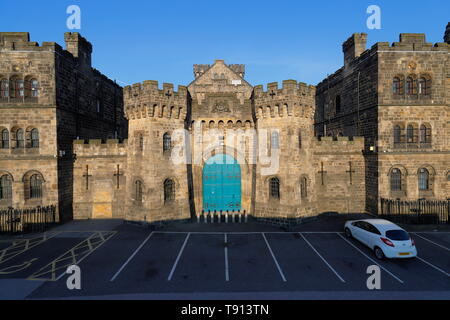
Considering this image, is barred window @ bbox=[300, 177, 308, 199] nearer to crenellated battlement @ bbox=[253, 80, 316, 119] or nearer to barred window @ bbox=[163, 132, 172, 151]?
crenellated battlement @ bbox=[253, 80, 316, 119]

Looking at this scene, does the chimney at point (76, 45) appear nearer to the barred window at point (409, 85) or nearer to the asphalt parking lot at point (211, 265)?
the asphalt parking lot at point (211, 265)

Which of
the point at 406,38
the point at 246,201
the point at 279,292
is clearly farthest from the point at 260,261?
the point at 406,38

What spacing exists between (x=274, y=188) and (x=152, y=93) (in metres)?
11.0

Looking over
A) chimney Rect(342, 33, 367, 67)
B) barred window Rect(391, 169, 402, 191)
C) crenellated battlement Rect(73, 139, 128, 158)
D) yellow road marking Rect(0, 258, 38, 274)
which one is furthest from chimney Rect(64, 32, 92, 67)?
barred window Rect(391, 169, 402, 191)

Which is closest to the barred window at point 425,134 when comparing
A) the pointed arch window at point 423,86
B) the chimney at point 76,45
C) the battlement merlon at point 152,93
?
the pointed arch window at point 423,86

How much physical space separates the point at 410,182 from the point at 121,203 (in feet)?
74.0

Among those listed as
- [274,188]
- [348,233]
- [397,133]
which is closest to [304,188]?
[274,188]

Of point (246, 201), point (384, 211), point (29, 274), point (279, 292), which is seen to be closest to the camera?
point (279, 292)

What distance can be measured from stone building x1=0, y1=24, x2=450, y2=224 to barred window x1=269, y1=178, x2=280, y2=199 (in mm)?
77

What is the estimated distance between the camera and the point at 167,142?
17.0m

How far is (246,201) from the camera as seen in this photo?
1845 centimetres

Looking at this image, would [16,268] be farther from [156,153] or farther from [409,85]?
[409,85]

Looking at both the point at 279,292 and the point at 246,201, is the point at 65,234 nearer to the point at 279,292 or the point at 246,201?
the point at 246,201

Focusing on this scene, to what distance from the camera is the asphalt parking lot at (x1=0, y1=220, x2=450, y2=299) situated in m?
8.62
